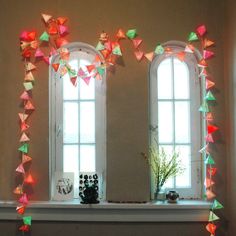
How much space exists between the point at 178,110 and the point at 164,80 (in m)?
0.30

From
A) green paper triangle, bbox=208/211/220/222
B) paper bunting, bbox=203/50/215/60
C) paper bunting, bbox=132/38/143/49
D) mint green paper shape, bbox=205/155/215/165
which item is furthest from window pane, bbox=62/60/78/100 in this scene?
green paper triangle, bbox=208/211/220/222

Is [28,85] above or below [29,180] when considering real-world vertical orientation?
above

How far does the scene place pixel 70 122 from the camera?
316cm

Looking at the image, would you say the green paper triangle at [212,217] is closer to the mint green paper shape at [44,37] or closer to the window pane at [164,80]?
the window pane at [164,80]

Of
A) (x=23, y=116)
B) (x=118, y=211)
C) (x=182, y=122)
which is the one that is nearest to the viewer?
(x=118, y=211)

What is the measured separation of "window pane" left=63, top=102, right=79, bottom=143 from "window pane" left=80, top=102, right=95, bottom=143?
6 centimetres

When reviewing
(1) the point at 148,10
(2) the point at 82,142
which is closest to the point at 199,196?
(2) the point at 82,142

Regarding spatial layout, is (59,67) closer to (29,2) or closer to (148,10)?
(29,2)

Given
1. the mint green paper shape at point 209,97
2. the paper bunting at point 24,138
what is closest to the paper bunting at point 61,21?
the paper bunting at point 24,138

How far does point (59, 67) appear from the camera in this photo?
3.14 meters

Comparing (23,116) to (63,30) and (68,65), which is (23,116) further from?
(63,30)

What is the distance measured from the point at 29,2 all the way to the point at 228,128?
2.07 m

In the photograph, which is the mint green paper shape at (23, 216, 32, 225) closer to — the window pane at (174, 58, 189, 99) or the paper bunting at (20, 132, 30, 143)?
the paper bunting at (20, 132, 30, 143)

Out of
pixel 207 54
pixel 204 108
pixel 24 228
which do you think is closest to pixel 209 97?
pixel 204 108
